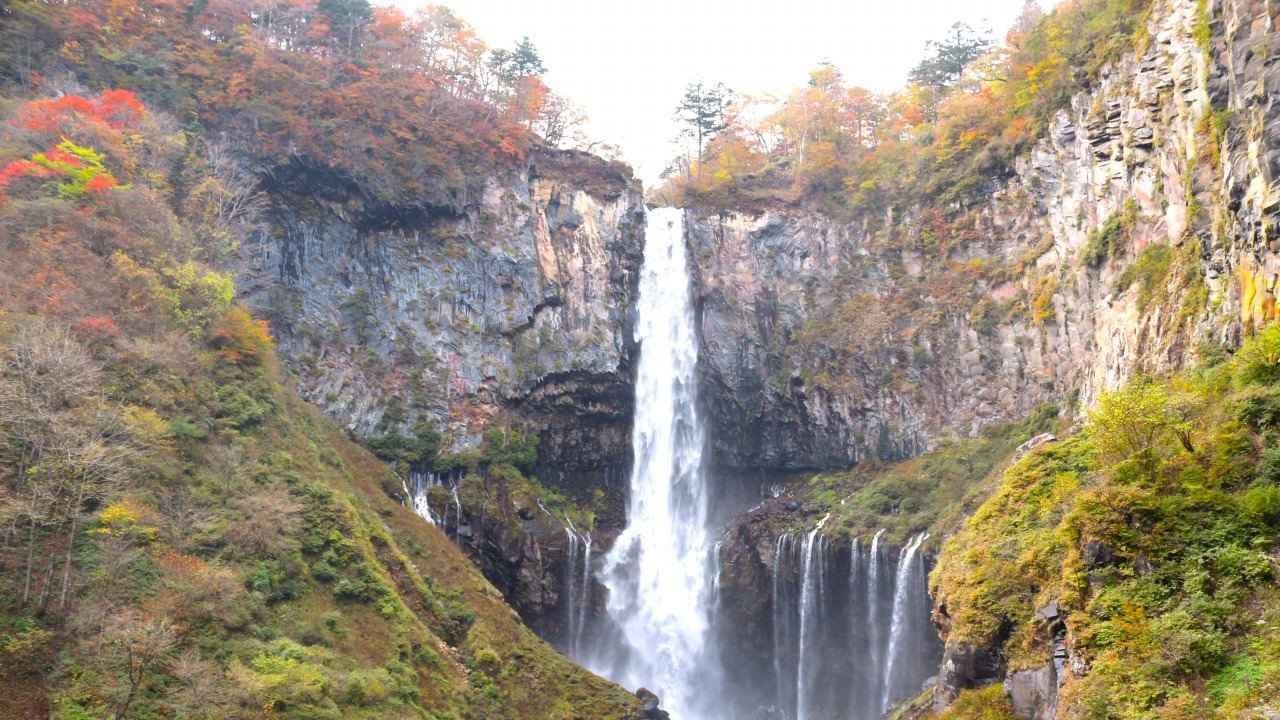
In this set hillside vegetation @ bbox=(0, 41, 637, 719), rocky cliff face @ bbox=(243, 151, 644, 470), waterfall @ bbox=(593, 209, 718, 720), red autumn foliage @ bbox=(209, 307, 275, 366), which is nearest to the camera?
hillside vegetation @ bbox=(0, 41, 637, 719)

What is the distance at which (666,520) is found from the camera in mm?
36562

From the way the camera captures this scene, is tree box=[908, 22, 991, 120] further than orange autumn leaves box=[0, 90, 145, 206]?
Yes

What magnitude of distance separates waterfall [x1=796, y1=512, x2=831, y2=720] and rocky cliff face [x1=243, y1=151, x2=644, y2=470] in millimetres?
10676

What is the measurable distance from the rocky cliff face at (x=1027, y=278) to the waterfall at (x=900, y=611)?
25.0 feet

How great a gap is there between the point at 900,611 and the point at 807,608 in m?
→ 4.42

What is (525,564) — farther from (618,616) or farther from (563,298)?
(563,298)

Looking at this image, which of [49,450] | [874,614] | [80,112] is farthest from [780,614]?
[80,112]

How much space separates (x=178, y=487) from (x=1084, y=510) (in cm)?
1987

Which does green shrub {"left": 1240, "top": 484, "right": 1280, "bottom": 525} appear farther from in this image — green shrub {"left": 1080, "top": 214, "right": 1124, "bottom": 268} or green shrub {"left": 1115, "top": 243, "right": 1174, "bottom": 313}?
green shrub {"left": 1080, "top": 214, "right": 1124, "bottom": 268}

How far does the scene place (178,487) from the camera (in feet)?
62.8

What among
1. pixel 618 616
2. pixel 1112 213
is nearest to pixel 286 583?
pixel 618 616

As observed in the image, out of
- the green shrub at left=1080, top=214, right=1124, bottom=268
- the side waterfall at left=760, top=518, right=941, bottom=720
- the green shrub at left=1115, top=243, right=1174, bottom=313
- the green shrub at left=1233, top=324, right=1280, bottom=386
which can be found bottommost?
the side waterfall at left=760, top=518, right=941, bottom=720

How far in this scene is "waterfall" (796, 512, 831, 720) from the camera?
3015 centimetres

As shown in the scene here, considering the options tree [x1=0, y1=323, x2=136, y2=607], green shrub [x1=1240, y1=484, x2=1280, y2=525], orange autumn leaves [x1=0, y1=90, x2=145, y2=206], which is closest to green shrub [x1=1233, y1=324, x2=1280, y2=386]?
green shrub [x1=1240, y1=484, x2=1280, y2=525]
